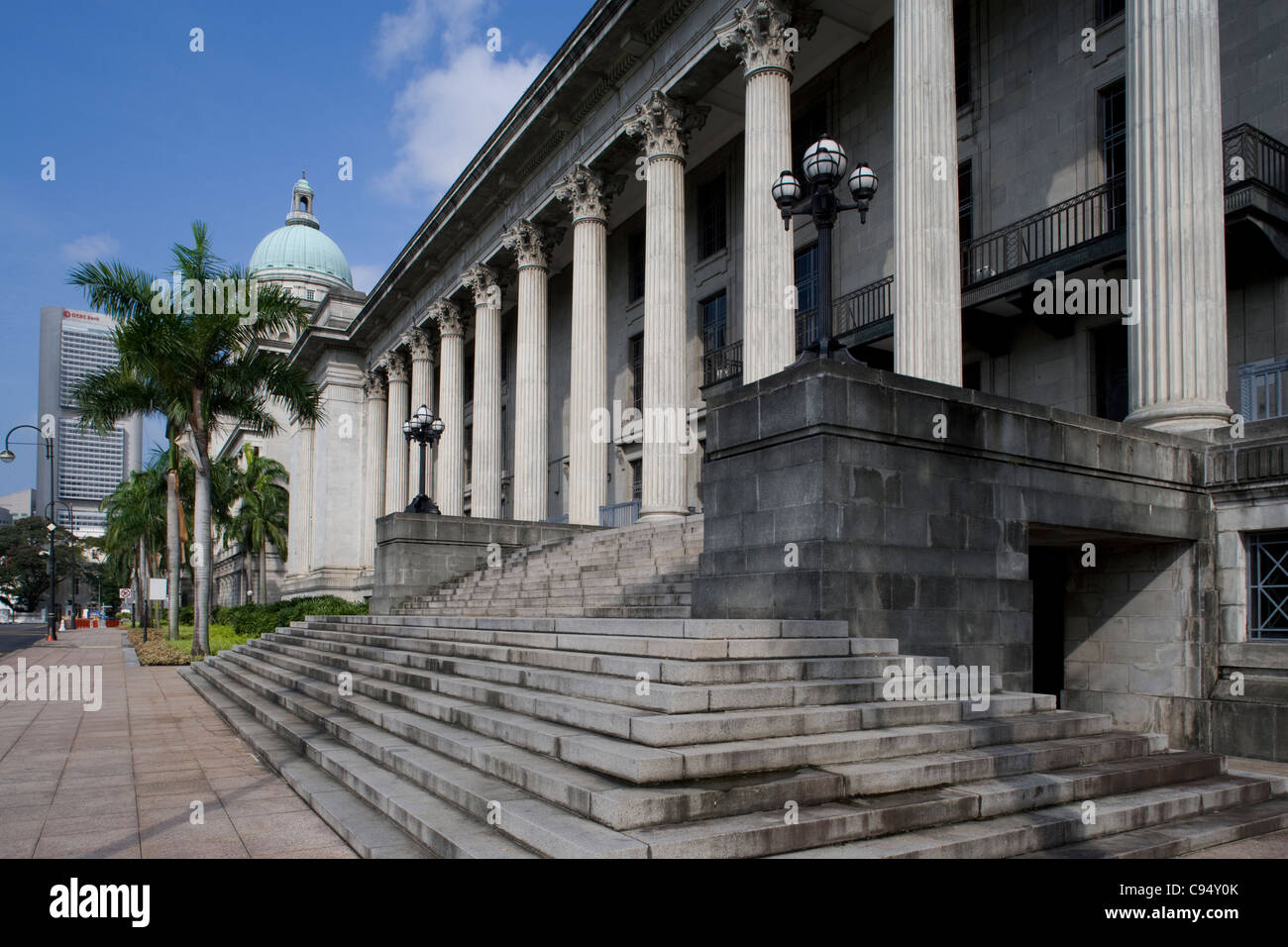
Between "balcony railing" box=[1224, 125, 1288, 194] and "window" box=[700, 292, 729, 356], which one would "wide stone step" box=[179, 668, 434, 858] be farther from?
"window" box=[700, 292, 729, 356]

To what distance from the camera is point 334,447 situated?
48.4m

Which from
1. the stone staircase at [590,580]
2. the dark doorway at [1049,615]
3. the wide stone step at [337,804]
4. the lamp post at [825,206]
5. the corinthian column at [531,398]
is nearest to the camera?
the wide stone step at [337,804]

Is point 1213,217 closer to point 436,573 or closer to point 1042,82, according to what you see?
point 1042,82

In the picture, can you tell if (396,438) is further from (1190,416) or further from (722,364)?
(1190,416)

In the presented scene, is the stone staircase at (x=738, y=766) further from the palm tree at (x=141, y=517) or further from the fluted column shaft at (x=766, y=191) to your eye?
the palm tree at (x=141, y=517)

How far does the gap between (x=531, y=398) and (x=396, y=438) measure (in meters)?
16.5

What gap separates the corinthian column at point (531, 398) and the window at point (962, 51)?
14037 millimetres

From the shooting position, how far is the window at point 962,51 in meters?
21.8

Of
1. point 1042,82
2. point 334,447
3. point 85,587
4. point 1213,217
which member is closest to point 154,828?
point 1213,217

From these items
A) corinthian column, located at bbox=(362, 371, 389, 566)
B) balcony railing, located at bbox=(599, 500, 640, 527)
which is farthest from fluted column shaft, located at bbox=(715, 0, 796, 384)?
corinthian column, located at bbox=(362, 371, 389, 566)

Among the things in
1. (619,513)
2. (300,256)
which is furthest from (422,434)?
(300,256)

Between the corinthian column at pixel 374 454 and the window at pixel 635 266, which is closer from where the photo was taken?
the window at pixel 635 266

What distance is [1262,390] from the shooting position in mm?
12719

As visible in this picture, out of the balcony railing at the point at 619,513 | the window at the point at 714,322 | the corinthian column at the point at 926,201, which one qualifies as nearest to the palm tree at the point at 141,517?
the balcony railing at the point at 619,513
